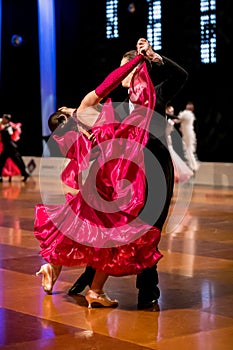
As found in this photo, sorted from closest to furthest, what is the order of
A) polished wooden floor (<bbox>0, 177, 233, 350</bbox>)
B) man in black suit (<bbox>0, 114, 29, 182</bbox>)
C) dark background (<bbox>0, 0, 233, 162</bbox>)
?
1. polished wooden floor (<bbox>0, 177, 233, 350</bbox>)
2. dark background (<bbox>0, 0, 233, 162</bbox>)
3. man in black suit (<bbox>0, 114, 29, 182</bbox>)

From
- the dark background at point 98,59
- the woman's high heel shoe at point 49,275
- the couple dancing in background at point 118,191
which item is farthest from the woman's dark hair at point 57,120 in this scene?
the dark background at point 98,59

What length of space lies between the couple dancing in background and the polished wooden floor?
0.87 feet

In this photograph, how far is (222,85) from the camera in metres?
16.8

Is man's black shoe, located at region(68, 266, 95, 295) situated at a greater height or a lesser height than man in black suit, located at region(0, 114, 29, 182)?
greater

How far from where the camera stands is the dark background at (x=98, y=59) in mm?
16781

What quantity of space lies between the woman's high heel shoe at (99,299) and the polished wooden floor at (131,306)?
0.20 feet

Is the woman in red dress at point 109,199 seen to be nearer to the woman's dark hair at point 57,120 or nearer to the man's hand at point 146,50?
the man's hand at point 146,50

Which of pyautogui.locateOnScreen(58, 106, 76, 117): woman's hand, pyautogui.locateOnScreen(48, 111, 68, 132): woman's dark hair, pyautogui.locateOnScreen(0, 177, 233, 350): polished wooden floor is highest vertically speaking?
pyautogui.locateOnScreen(58, 106, 76, 117): woman's hand

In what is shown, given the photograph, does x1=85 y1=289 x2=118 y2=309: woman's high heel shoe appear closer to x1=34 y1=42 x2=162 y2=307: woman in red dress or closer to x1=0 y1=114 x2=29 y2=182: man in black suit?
x1=34 y1=42 x2=162 y2=307: woman in red dress

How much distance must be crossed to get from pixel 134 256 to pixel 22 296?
0.91 meters

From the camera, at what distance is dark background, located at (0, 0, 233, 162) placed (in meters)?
16.8

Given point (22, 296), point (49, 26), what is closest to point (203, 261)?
point (22, 296)

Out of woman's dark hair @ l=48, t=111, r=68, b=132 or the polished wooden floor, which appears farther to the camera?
woman's dark hair @ l=48, t=111, r=68, b=132

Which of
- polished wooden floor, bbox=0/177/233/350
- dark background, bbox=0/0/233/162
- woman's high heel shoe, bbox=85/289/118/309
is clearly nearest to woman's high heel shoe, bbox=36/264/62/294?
polished wooden floor, bbox=0/177/233/350
